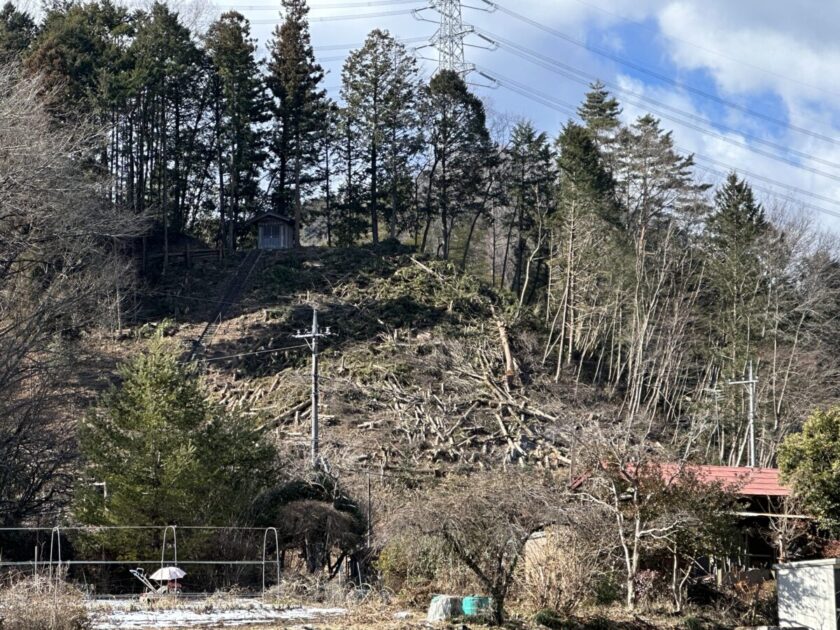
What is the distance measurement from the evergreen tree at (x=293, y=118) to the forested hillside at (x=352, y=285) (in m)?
0.16

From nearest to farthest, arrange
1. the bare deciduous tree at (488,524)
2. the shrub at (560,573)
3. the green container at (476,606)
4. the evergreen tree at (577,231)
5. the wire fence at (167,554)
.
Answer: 1. the green container at (476,606)
2. the bare deciduous tree at (488,524)
3. the shrub at (560,573)
4. the wire fence at (167,554)
5. the evergreen tree at (577,231)

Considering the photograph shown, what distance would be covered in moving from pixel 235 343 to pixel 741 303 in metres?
21.5

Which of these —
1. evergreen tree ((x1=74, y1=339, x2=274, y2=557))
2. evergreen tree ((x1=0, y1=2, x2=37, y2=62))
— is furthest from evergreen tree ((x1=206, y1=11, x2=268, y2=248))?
evergreen tree ((x1=74, y1=339, x2=274, y2=557))

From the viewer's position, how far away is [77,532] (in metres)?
22.6

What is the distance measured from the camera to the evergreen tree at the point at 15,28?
47.9 metres

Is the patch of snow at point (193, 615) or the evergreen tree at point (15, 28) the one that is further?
the evergreen tree at point (15, 28)

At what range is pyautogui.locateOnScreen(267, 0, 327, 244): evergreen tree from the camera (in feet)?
176

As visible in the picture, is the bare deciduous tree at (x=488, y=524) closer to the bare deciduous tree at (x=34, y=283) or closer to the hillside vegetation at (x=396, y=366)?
the bare deciduous tree at (x=34, y=283)

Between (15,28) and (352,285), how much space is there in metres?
21.7

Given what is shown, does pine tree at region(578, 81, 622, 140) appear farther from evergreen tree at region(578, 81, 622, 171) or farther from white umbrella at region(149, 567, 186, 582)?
white umbrella at region(149, 567, 186, 582)

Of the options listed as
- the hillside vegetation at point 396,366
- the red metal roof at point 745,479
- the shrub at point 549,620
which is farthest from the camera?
the hillside vegetation at point 396,366

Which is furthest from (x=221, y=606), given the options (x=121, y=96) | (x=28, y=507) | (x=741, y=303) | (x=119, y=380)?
(x=121, y=96)

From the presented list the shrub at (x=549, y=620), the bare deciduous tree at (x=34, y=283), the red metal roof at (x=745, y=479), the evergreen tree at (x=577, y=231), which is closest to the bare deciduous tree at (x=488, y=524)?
the shrub at (x=549, y=620)

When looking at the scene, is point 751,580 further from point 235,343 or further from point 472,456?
point 235,343
